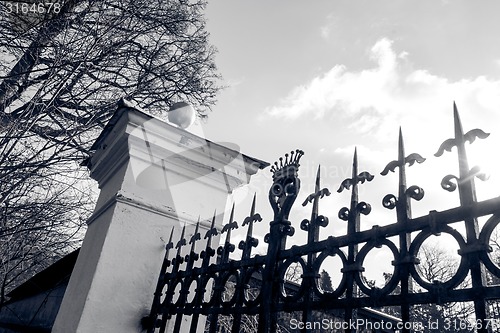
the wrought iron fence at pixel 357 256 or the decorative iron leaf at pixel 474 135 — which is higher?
the decorative iron leaf at pixel 474 135

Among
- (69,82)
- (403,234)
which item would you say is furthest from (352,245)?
(69,82)

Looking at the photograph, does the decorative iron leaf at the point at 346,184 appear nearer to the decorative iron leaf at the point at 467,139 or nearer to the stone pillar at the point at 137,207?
the decorative iron leaf at the point at 467,139

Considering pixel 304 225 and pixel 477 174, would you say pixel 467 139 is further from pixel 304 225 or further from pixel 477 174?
pixel 304 225

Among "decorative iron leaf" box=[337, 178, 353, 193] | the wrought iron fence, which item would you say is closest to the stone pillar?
the wrought iron fence

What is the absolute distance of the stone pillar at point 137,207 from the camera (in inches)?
85.1

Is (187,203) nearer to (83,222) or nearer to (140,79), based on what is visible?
(83,222)

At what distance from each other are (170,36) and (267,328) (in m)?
6.69

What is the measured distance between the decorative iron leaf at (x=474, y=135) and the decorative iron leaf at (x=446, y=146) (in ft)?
0.13

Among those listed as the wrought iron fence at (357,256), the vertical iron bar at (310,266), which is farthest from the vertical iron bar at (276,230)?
the vertical iron bar at (310,266)

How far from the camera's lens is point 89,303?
82.0 inches

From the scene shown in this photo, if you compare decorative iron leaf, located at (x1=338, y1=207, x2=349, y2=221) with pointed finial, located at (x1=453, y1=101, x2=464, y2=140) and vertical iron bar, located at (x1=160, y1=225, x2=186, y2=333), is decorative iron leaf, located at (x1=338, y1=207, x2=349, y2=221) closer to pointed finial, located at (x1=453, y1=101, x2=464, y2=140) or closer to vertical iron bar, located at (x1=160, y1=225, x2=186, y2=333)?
pointed finial, located at (x1=453, y1=101, x2=464, y2=140)

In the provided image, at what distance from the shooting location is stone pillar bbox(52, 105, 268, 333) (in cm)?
216

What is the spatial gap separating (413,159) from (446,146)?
4.5 inches

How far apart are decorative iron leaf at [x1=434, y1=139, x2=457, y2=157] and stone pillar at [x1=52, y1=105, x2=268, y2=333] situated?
167 centimetres
